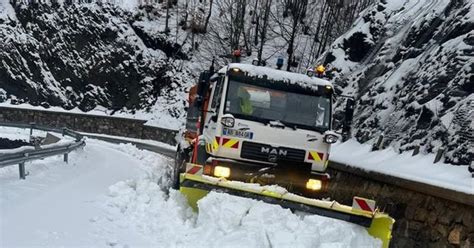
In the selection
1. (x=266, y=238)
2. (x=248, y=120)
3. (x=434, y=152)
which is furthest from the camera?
(x=434, y=152)

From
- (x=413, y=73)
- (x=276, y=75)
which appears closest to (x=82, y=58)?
(x=413, y=73)

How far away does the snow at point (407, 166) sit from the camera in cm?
735

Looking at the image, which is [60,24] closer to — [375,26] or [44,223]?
[375,26]

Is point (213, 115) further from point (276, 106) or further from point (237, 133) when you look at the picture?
point (276, 106)

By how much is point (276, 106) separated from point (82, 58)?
25.1m

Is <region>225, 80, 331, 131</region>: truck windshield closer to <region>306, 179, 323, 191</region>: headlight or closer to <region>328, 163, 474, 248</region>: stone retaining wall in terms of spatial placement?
<region>306, 179, 323, 191</region>: headlight

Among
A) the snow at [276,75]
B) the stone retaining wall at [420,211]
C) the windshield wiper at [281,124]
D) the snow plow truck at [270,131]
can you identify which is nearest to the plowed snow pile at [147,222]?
the snow plow truck at [270,131]

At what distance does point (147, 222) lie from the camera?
21.6 feet

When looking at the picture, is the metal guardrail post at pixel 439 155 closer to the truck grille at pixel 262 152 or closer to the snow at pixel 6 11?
the truck grille at pixel 262 152

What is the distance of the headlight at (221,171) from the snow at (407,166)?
122 inches

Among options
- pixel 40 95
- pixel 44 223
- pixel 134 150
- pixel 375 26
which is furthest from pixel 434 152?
pixel 40 95

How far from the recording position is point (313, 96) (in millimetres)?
8266

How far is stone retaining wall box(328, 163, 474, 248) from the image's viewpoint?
686 centimetres

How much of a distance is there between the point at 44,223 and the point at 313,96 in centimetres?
477
